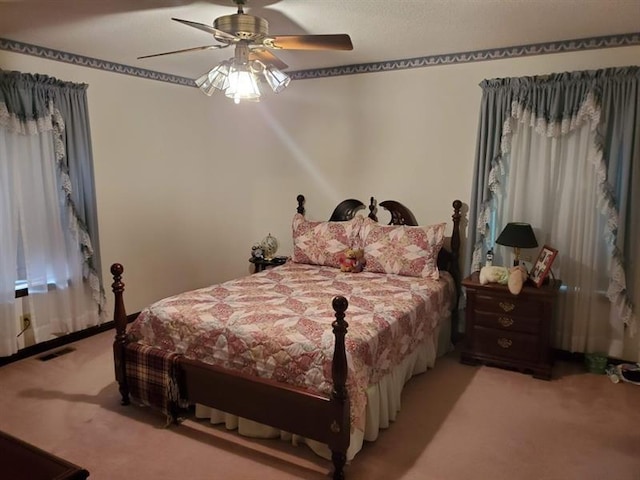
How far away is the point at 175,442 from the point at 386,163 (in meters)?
2.89

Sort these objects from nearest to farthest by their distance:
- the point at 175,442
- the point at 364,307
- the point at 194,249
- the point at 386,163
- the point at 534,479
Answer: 1. the point at 534,479
2. the point at 175,442
3. the point at 364,307
4. the point at 386,163
5. the point at 194,249

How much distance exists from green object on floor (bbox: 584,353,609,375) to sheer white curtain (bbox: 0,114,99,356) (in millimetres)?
4059

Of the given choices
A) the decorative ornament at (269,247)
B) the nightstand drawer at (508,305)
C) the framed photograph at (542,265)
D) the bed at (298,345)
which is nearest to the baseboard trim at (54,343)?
the bed at (298,345)

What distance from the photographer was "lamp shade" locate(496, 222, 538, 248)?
3512 mm

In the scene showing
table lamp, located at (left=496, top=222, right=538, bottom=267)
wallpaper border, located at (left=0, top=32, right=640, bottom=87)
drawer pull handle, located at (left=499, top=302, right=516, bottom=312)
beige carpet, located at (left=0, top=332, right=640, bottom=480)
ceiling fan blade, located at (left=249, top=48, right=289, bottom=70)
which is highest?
wallpaper border, located at (left=0, top=32, right=640, bottom=87)

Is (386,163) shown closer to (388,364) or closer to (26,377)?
(388,364)

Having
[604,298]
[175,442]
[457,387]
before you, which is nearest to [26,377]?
[175,442]

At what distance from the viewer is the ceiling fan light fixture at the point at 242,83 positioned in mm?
2627

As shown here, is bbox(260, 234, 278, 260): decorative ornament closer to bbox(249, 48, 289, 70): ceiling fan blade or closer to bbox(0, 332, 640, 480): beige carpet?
bbox(0, 332, 640, 480): beige carpet

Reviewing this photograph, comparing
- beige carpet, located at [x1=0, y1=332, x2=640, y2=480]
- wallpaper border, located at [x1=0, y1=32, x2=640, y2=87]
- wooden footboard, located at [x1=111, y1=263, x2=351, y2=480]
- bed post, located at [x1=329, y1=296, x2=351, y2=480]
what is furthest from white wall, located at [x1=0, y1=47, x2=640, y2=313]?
bed post, located at [x1=329, y1=296, x2=351, y2=480]

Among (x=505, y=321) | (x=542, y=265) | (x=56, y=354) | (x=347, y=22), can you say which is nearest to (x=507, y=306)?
(x=505, y=321)

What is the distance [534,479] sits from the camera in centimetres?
233

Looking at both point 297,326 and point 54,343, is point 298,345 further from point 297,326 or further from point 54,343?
point 54,343

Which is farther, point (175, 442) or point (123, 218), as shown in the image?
point (123, 218)
